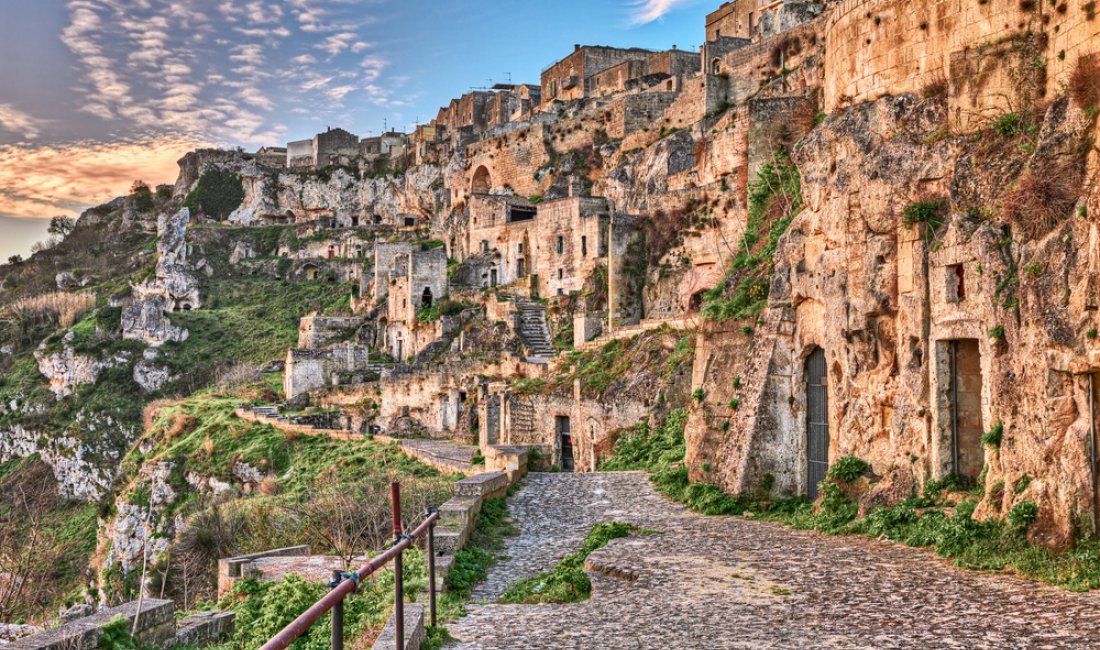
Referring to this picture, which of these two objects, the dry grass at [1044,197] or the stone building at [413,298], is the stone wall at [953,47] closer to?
the dry grass at [1044,197]

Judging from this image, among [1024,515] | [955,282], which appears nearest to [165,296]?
[955,282]

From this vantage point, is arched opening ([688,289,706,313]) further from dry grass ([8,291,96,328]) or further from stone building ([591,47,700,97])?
dry grass ([8,291,96,328])

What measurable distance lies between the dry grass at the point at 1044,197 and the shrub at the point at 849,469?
4364 mm

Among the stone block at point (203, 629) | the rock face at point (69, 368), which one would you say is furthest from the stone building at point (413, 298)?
the stone block at point (203, 629)

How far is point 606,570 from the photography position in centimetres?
1210

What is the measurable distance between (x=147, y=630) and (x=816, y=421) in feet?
35.3

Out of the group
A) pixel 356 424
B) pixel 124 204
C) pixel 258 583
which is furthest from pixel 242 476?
pixel 124 204

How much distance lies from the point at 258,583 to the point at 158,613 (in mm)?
3164

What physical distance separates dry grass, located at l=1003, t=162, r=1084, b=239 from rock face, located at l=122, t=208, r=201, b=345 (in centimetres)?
6379

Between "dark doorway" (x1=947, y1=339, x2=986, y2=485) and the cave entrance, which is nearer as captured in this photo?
the cave entrance

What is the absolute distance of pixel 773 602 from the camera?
10055mm

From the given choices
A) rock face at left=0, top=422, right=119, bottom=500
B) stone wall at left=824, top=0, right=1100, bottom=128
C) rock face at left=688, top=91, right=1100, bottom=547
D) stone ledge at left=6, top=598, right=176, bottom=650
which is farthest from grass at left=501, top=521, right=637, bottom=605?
rock face at left=0, top=422, right=119, bottom=500

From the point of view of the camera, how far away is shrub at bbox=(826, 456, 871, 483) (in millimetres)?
14406

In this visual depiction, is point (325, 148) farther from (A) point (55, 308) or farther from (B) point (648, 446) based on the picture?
(B) point (648, 446)
